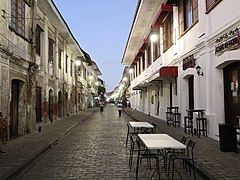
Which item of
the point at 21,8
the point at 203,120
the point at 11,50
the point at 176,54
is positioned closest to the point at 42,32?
the point at 21,8

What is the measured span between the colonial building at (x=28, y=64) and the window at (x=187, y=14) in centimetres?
723

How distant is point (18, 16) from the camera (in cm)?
1243

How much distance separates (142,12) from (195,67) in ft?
33.6

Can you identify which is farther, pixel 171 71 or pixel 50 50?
pixel 50 50

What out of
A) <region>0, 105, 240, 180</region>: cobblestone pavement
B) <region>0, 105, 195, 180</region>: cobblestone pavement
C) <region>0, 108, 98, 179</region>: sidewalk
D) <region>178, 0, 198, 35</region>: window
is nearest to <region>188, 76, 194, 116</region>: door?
<region>178, 0, 198, 35</region>: window

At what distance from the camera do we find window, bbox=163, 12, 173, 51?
58.2ft

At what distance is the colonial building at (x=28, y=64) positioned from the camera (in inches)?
416

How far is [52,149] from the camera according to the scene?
32.1 feet

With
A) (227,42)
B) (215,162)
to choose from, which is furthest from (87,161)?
Result: (227,42)

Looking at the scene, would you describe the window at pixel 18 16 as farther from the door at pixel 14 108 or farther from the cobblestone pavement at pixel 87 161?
the cobblestone pavement at pixel 87 161

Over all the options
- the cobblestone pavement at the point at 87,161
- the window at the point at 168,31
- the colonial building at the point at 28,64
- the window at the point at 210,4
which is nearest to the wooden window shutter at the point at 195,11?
the window at the point at 210,4

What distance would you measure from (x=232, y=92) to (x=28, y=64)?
887 centimetres

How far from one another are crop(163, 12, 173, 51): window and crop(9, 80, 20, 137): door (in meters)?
9.39

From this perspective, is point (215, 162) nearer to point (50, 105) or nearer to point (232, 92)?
point (232, 92)
